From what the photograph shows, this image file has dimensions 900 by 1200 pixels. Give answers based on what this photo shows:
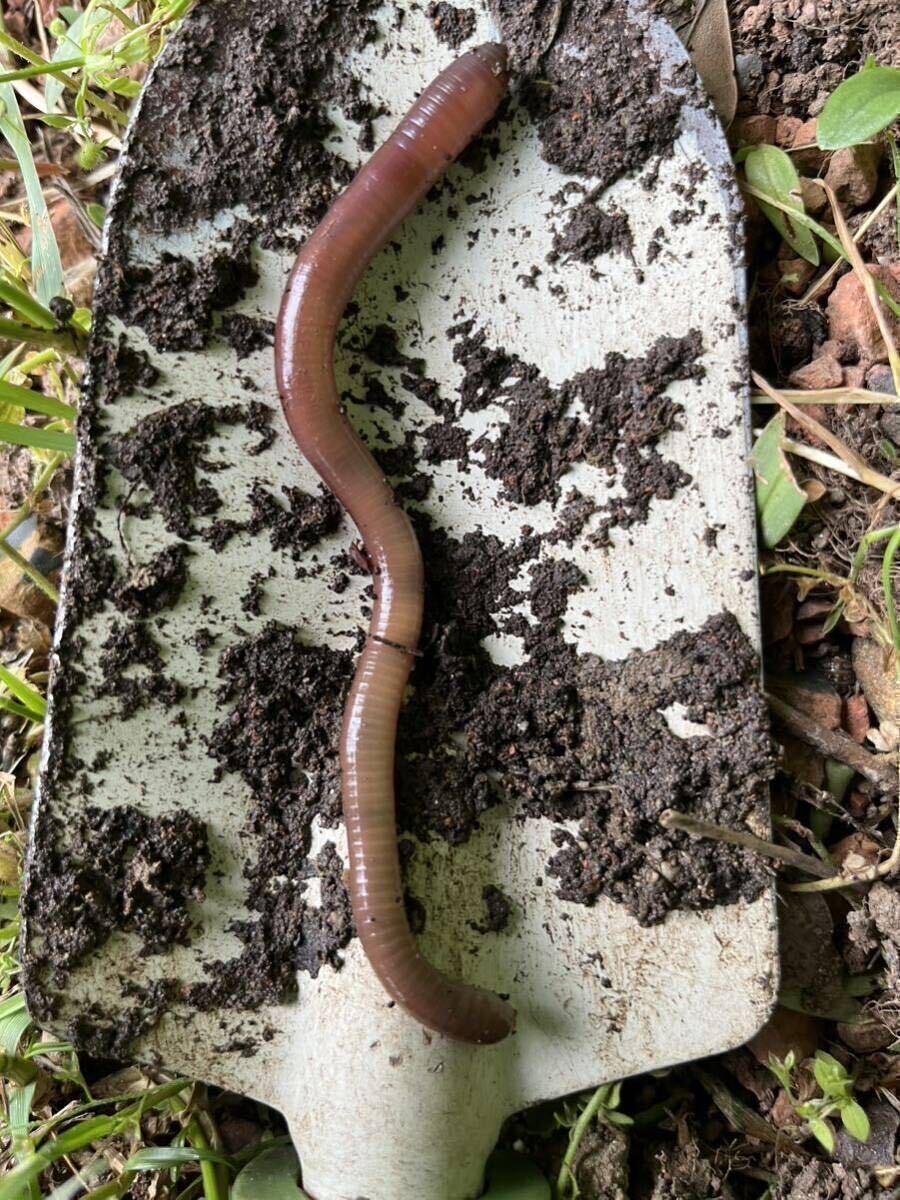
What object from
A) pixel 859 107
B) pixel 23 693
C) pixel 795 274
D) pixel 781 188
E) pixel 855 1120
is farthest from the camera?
pixel 23 693

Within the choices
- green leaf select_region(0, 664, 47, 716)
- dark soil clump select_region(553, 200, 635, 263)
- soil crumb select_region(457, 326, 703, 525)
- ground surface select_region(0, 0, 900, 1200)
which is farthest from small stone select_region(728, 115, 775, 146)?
green leaf select_region(0, 664, 47, 716)

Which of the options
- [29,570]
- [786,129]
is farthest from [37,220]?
[786,129]

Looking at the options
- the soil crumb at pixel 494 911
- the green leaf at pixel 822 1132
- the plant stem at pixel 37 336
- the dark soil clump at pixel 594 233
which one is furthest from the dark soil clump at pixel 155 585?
the green leaf at pixel 822 1132

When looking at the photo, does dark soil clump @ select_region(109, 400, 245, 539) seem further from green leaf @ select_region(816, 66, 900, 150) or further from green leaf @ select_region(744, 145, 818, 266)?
green leaf @ select_region(816, 66, 900, 150)

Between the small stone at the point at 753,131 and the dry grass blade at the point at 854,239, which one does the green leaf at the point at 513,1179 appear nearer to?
the dry grass blade at the point at 854,239

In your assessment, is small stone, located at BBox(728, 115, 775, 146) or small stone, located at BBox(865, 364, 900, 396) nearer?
small stone, located at BBox(865, 364, 900, 396)

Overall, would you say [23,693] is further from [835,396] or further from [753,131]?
[753,131]

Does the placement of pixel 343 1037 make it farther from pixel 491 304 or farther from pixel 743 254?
pixel 743 254
